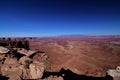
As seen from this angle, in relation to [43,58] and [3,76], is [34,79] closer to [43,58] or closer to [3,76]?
[3,76]

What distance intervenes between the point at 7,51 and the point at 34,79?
5133 mm

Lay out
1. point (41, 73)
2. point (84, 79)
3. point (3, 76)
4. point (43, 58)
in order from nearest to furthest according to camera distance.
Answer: point (3, 76)
point (41, 73)
point (84, 79)
point (43, 58)

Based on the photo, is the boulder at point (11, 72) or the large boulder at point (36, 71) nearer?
the boulder at point (11, 72)

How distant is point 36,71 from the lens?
1027 centimetres

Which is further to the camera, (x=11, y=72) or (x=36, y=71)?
(x=36, y=71)

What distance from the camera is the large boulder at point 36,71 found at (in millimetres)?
10109

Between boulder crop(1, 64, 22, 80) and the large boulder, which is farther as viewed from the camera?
the large boulder

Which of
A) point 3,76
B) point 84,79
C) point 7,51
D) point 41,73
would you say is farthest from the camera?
point 84,79

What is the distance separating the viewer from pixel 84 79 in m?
14.8

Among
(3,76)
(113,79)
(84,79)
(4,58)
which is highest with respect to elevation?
(4,58)

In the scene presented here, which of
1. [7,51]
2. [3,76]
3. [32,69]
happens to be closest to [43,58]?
[7,51]

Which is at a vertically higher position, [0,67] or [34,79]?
[0,67]

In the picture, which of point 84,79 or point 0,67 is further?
point 84,79

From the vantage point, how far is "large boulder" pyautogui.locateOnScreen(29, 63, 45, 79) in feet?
33.2
